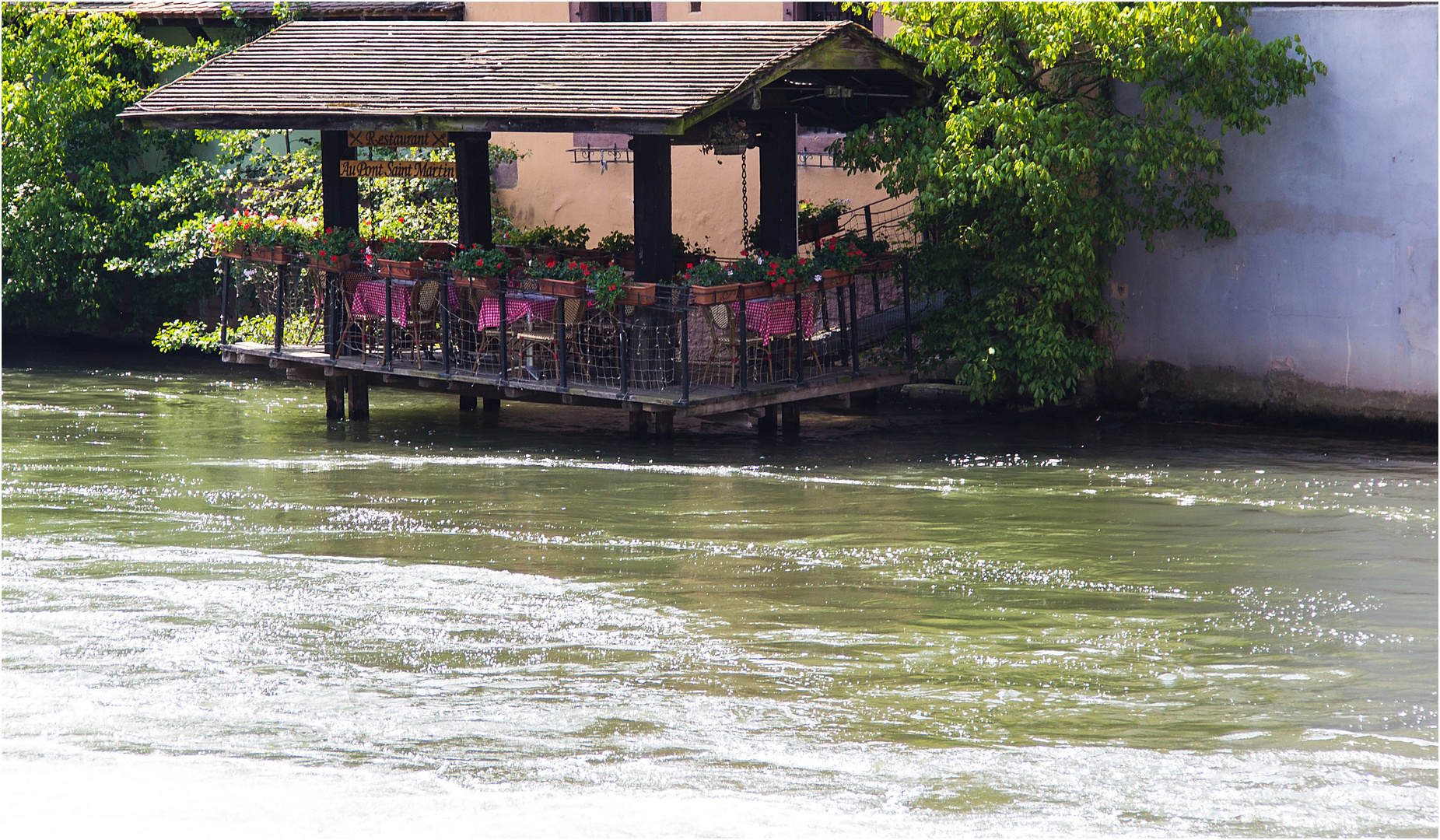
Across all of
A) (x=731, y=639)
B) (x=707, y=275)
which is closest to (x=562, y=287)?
(x=707, y=275)

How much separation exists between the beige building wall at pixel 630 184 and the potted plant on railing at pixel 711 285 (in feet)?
14.9

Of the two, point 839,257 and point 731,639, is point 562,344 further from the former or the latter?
point 731,639

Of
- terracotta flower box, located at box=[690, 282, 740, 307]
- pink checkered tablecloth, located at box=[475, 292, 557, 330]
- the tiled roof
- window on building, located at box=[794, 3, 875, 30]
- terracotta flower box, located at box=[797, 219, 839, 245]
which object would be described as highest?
window on building, located at box=[794, 3, 875, 30]

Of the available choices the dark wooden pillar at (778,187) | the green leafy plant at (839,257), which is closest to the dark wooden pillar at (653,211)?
the green leafy plant at (839,257)

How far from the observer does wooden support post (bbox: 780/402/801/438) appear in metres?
16.3

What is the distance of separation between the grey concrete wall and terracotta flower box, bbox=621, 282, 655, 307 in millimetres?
4847

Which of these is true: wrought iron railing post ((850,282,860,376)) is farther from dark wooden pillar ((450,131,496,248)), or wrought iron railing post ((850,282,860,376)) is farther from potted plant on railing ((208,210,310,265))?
potted plant on railing ((208,210,310,265))

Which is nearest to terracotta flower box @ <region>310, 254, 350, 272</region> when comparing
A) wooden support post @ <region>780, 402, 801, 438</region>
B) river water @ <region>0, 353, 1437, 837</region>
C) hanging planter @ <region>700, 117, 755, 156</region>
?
river water @ <region>0, 353, 1437, 837</region>

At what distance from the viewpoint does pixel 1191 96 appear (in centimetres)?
1462

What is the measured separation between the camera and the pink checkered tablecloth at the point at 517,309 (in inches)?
602

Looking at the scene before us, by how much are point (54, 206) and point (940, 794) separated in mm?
18443

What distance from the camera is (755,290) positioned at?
14750mm

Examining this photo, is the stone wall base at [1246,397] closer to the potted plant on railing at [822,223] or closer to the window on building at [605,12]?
the potted plant on railing at [822,223]

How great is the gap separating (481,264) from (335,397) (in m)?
2.84
